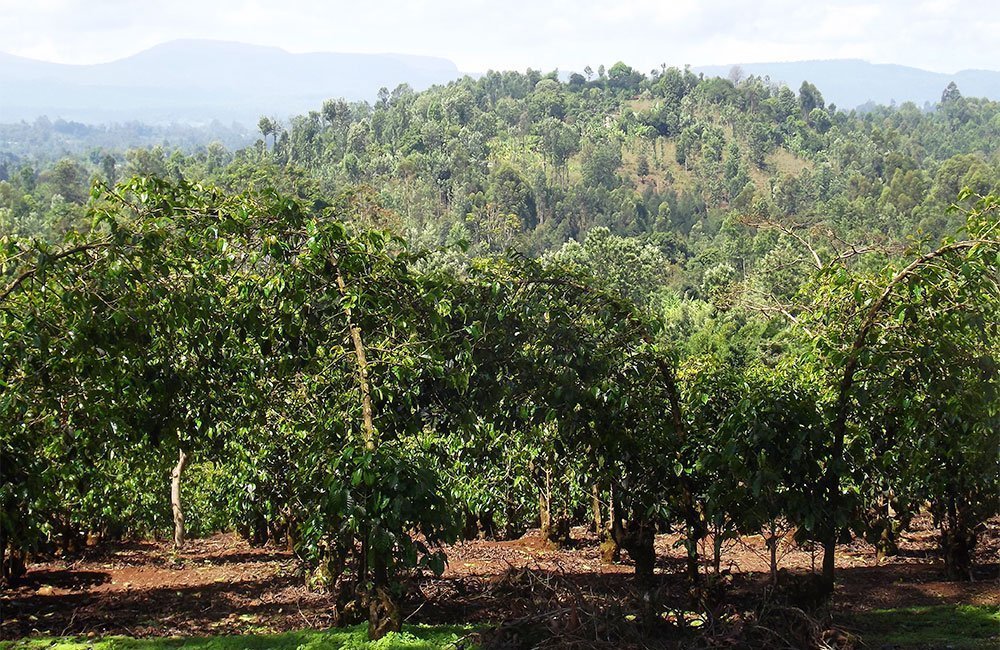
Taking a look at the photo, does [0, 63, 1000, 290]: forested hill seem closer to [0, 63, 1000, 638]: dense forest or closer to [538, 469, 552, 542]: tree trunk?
[538, 469, 552, 542]: tree trunk

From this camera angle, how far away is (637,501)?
709 cm

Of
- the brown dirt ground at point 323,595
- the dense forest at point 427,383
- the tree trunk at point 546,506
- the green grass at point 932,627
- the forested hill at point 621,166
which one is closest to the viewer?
the dense forest at point 427,383

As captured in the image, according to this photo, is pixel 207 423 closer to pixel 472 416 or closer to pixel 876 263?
pixel 472 416

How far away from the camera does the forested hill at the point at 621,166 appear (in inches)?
2776

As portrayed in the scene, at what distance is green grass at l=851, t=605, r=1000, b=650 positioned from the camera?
5.95 m

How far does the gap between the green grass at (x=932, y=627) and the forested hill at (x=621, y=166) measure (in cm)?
4445

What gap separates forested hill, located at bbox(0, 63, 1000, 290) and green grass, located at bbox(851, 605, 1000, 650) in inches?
1750

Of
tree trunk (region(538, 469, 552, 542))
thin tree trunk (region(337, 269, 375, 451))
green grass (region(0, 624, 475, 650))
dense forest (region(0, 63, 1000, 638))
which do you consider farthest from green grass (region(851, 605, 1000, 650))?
tree trunk (region(538, 469, 552, 542))

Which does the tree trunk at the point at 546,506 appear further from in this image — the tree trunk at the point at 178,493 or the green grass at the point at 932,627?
the green grass at the point at 932,627

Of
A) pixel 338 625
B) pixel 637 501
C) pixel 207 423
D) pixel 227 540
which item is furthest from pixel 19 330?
pixel 227 540

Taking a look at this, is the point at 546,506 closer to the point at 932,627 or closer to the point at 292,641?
the point at 932,627

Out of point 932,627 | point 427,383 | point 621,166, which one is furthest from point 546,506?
point 621,166

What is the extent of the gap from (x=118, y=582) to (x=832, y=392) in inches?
281

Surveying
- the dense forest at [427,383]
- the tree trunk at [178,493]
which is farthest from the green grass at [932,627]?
the tree trunk at [178,493]
